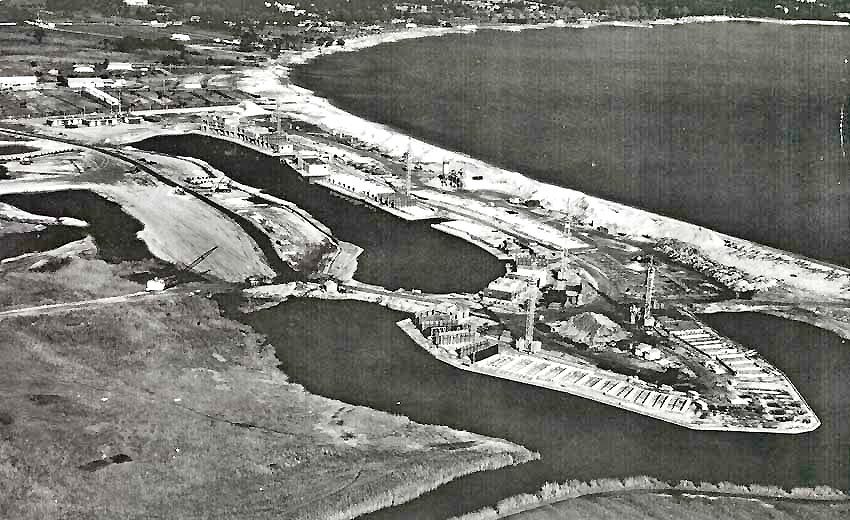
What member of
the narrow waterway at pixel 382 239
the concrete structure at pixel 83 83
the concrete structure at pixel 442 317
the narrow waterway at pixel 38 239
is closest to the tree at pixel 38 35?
the concrete structure at pixel 83 83

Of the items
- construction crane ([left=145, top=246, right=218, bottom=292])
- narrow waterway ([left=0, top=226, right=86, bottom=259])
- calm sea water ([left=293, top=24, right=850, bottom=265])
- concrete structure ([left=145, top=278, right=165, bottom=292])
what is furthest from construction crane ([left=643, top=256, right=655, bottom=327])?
narrow waterway ([left=0, top=226, right=86, bottom=259])

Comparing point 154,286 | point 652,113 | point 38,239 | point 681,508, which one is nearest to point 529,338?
point 681,508

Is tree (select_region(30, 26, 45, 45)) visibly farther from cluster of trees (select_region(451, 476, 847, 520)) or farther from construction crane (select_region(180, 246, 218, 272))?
cluster of trees (select_region(451, 476, 847, 520))

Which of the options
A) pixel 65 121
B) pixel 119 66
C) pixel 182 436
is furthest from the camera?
pixel 119 66

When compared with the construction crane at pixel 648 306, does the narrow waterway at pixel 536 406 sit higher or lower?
lower

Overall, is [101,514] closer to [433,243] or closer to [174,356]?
[174,356]

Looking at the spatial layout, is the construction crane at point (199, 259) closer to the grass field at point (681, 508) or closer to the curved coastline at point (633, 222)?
the curved coastline at point (633, 222)

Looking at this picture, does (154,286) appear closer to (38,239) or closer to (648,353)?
(38,239)
